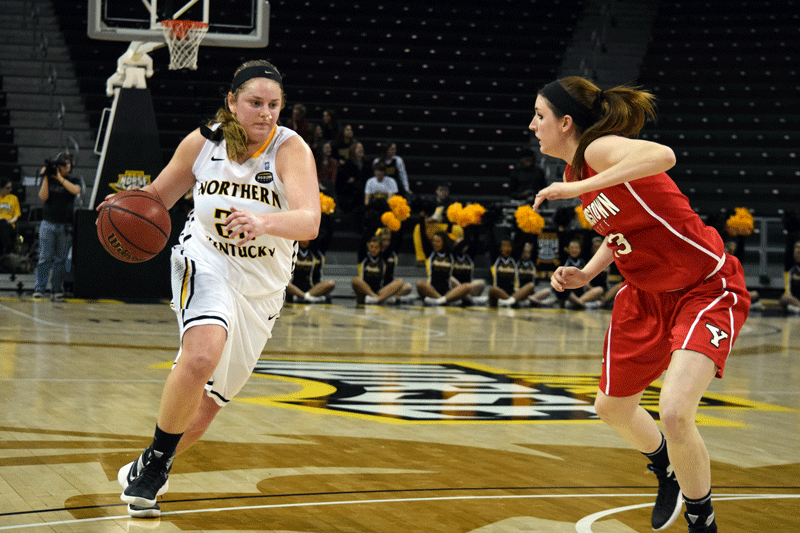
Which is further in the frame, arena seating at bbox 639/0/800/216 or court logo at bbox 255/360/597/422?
arena seating at bbox 639/0/800/216

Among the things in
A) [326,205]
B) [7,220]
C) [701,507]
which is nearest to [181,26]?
[326,205]

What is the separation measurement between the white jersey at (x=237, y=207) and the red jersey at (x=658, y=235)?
1.28m

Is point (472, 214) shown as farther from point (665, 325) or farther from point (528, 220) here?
point (665, 325)

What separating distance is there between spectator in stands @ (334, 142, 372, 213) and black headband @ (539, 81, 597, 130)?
14.5 meters

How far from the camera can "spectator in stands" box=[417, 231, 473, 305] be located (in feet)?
53.9

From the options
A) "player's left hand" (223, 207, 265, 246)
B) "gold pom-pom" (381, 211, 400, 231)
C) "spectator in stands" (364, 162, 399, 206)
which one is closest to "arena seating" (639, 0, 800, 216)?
"spectator in stands" (364, 162, 399, 206)

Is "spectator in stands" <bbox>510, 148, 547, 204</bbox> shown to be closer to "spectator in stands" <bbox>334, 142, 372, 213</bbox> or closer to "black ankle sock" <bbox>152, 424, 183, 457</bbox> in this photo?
"spectator in stands" <bbox>334, 142, 372, 213</bbox>

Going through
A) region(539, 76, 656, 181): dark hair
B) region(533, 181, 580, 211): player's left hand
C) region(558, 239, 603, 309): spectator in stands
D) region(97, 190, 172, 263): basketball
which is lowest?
region(558, 239, 603, 309): spectator in stands

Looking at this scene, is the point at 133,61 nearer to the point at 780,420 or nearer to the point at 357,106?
the point at 357,106

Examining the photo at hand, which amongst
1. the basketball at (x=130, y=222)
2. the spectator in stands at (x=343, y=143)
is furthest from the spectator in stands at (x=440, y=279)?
the basketball at (x=130, y=222)

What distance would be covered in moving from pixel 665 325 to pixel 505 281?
42.6 ft

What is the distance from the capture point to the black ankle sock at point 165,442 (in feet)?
13.6

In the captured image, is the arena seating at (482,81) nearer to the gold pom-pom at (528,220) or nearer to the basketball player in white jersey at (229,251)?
the gold pom-pom at (528,220)

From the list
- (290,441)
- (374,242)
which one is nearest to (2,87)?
(374,242)
